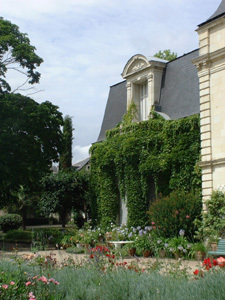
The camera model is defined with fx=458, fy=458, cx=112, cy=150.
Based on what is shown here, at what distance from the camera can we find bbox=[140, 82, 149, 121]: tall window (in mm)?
20280

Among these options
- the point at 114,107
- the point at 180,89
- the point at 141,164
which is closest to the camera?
the point at 141,164

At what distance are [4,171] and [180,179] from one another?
24.6 ft

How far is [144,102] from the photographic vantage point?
20.6 metres

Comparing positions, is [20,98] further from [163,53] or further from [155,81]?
[163,53]

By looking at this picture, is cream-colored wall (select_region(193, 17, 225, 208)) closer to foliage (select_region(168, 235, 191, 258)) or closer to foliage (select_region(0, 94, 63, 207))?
foliage (select_region(168, 235, 191, 258))

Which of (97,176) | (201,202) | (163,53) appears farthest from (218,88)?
(163,53)

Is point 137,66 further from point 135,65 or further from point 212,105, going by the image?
point 212,105

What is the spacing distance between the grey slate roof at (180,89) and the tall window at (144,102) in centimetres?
84

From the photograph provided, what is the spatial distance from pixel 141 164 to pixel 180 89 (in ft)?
11.5

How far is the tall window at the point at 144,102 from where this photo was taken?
20280 millimetres

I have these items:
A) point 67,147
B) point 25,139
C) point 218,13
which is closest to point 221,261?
point 218,13

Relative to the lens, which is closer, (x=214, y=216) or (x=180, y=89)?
(x=214, y=216)

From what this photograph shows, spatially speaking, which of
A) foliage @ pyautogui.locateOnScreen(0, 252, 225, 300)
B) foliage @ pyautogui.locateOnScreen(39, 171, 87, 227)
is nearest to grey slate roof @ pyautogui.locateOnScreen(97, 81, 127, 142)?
foliage @ pyautogui.locateOnScreen(39, 171, 87, 227)

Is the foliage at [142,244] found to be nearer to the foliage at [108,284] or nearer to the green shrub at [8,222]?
the foliage at [108,284]
